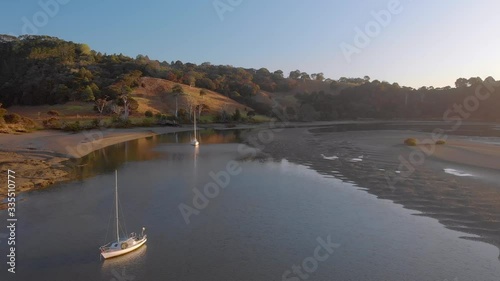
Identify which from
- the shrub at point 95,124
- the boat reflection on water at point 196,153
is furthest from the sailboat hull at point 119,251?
the shrub at point 95,124

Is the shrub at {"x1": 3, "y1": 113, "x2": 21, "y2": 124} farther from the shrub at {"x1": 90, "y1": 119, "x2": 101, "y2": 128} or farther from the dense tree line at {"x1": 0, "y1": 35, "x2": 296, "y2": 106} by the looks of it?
the dense tree line at {"x1": 0, "y1": 35, "x2": 296, "y2": 106}

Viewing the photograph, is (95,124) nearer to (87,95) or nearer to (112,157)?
(87,95)

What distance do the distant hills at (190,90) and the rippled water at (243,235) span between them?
74845 mm

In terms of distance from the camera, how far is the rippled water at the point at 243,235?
17625mm

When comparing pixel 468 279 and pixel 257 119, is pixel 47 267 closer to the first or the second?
pixel 468 279

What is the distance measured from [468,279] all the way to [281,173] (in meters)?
25.1

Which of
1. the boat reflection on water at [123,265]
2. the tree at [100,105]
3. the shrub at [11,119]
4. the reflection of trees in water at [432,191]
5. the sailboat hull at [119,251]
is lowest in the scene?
the boat reflection on water at [123,265]

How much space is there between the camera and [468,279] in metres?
16.7

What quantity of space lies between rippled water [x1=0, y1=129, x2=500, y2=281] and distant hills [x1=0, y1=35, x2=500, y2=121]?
74845 millimetres

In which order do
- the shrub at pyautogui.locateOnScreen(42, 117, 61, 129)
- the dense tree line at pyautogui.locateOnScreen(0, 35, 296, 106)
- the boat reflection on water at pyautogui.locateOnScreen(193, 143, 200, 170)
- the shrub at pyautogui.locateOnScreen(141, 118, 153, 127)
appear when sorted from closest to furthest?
the boat reflection on water at pyautogui.locateOnScreen(193, 143, 200, 170)
the shrub at pyautogui.locateOnScreen(42, 117, 61, 129)
the shrub at pyautogui.locateOnScreen(141, 118, 153, 127)
the dense tree line at pyautogui.locateOnScreen(0, 35, 296, 106)

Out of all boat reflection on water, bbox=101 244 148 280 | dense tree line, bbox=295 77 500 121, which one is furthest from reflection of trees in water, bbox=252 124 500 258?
dense tree line, bbox=295 77 500 121

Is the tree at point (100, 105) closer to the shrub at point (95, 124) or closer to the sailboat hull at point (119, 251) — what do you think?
the shrub at point (95, 124)

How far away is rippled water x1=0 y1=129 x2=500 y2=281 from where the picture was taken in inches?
694

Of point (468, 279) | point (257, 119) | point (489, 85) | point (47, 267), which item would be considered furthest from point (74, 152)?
point (489, 85)
